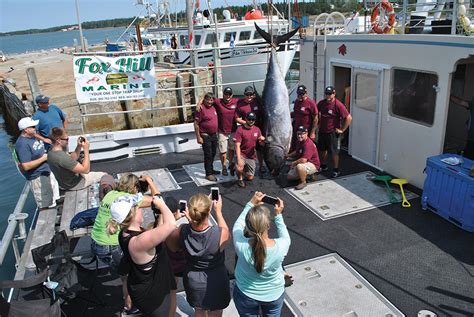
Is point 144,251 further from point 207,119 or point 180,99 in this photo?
point 180,99

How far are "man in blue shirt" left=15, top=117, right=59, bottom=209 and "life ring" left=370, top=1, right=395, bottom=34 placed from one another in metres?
5.45

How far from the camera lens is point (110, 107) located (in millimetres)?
10039

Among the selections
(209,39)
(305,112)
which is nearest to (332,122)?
(305,112)

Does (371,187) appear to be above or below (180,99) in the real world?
below

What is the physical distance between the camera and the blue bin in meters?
4.39

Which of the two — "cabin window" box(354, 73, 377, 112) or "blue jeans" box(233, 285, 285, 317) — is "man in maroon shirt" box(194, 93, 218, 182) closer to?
"cabin window" box(354, 73, 377, 112)

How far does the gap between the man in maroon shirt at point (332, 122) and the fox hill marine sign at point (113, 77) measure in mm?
3374

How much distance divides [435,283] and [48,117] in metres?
5.70

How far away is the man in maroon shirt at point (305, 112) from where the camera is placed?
6.05m

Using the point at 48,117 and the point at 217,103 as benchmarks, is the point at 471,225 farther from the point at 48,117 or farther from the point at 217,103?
the point at 48,117

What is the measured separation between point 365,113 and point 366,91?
1.20ft

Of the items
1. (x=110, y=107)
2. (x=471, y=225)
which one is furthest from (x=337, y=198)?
(x=110, y=107)

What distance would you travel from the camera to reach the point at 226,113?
6328 mm

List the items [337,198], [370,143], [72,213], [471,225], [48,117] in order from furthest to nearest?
[370,143] < [48,117] < [337,198] < [72,213] < [471,225]
